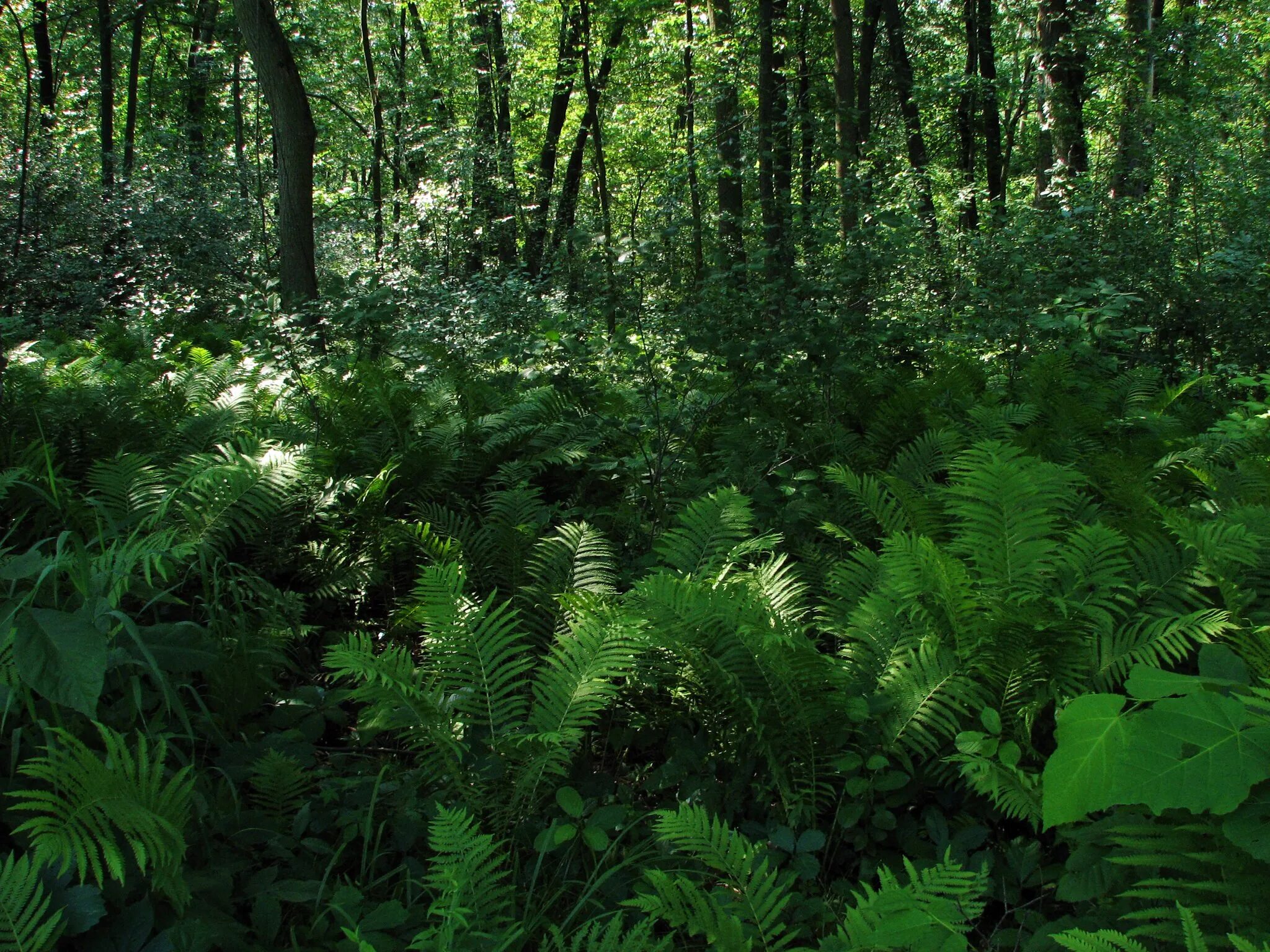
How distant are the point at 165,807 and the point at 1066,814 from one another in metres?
1.75

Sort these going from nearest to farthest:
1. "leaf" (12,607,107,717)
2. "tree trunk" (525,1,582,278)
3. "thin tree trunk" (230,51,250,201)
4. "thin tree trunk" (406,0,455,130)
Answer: "leaf" (12,607,107,717) < "tree trunk" (525,1,582,278) < "thin tree trunk" (230,51,250,201) < "thin tree trunk" (406,0,455,130)

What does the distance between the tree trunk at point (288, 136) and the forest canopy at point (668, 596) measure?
0.04m

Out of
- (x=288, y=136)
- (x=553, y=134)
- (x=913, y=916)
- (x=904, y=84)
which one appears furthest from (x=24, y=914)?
(x=553, y=134)

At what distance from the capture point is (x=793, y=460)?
4.28m

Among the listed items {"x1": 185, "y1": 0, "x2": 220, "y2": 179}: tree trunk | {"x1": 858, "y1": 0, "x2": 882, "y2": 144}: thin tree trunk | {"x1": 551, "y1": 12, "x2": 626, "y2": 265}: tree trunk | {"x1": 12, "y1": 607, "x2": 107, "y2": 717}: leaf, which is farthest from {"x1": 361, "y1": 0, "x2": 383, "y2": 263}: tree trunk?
{"x1": 12, "y1": 607, "x2": 107, "y2": 717}: leaf

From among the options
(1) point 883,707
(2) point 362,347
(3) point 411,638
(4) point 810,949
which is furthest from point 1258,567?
(2) point 362,347

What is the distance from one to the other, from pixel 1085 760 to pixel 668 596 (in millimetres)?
1129

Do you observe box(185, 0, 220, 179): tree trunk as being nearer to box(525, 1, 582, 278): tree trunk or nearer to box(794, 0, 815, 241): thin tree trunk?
box(525, 1, 582, 278): tree trunk

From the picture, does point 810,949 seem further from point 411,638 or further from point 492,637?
point 411,638

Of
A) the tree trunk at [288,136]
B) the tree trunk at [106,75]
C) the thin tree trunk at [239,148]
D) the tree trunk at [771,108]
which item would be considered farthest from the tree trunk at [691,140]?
the tree trunk at [106,75]

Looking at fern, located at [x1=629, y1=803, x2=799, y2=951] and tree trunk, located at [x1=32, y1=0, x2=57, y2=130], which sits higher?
tree trunk, located at [x1=32, y1=0, x2=57, y2=130]

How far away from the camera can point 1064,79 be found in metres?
10.6

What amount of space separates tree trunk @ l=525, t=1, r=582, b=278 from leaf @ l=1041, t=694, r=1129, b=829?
406 inches

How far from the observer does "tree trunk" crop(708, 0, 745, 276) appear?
893cm
